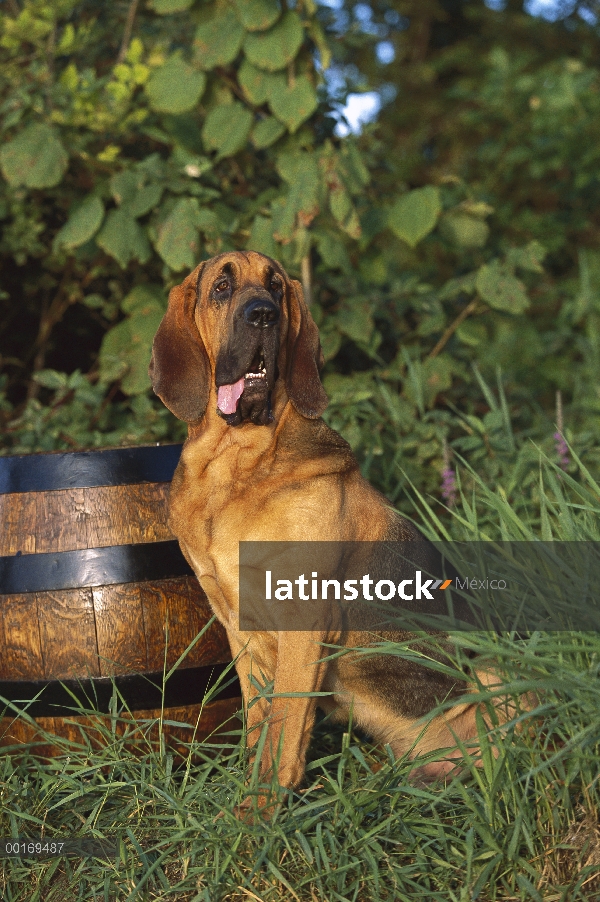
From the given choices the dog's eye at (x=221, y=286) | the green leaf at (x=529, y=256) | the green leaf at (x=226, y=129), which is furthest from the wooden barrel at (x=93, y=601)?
the green leaf at (x=529, y=256)

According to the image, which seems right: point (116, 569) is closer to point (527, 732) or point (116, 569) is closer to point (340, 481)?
point (340, 481)

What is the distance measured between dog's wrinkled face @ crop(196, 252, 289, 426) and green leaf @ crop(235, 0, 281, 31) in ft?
5.94

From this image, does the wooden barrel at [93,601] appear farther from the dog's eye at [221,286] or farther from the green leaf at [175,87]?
the green leaf at [175,87]

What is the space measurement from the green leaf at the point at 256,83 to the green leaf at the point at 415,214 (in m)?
0.79

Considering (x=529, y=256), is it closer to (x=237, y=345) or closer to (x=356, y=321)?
(x=356, y=321)

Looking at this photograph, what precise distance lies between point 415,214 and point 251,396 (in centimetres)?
220

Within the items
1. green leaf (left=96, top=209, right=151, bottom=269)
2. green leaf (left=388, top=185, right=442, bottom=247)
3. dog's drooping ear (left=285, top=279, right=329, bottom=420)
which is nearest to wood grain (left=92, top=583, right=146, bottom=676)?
dog's drooping ear (left=285, top=279, right=329, bottom=420)

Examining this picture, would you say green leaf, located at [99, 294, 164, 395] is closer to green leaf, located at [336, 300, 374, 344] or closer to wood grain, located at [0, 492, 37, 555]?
green leaf, located at [336, 300, 374, 344]

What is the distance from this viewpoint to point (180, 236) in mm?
4008

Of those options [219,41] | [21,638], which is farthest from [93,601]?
[219,41]

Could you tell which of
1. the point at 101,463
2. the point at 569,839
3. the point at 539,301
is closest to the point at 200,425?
the point at 101,463

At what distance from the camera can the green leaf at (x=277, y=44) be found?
409 centimetres

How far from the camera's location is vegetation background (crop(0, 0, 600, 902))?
210cm

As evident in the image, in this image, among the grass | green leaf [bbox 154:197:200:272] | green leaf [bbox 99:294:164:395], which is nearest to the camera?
the grass
